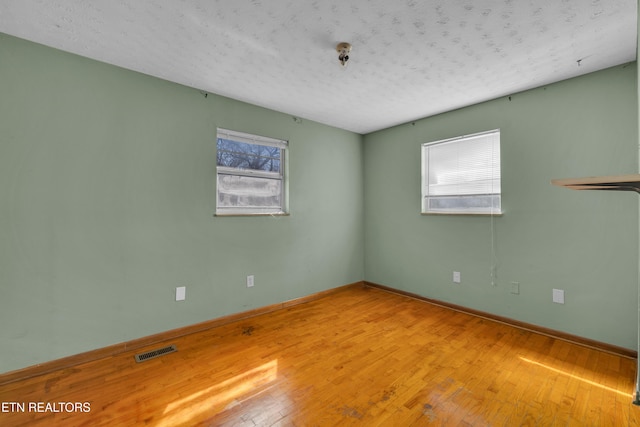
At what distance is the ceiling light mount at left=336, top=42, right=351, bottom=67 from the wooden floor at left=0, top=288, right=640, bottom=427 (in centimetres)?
232

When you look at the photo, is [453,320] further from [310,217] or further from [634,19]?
[634,19]

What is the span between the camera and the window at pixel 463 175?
3123 millimetres

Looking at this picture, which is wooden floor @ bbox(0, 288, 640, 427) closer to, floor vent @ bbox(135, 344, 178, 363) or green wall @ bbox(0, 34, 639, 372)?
floor vent @ bbox(135, 344, 178, 363)

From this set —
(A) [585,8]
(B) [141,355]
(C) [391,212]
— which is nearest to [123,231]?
(B) [141,355]

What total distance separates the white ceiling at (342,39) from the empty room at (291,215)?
19 mm

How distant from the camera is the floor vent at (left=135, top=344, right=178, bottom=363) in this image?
2.29 meters

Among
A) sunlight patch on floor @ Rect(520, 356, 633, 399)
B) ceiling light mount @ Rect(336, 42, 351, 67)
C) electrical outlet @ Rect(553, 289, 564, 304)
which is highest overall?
ceiling light mount @ Rect(336, 42, 351, 67)

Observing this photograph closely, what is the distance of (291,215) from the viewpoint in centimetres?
357

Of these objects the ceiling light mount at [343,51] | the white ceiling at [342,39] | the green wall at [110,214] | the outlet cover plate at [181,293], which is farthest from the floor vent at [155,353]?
the ceiling light mount at [343,51]

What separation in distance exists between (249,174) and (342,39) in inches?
69.0

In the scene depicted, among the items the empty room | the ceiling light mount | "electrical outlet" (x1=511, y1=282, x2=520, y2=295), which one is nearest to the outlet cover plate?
the empty room

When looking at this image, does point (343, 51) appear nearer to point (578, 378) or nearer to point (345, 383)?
point (345, 383)

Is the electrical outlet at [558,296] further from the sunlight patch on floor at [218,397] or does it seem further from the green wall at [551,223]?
the sunlight patch on floor at [218,397]

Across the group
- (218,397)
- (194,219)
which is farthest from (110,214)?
(218,397)
